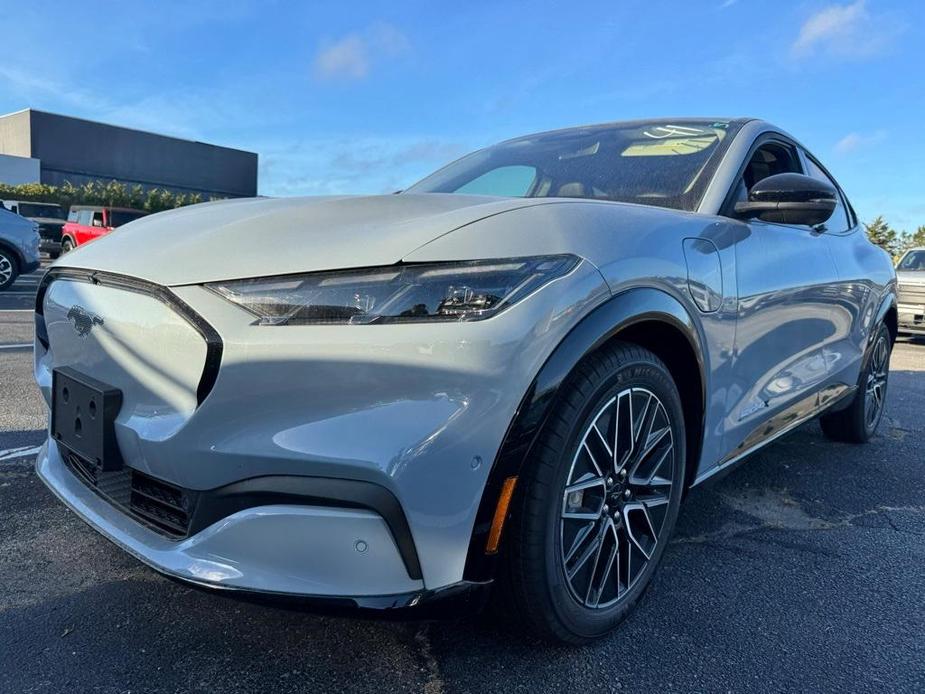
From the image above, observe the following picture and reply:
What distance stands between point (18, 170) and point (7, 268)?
45144 millimetres

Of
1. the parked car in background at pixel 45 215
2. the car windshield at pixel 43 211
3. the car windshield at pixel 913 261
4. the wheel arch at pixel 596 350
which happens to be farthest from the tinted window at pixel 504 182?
the car windshield at pixel 43 211

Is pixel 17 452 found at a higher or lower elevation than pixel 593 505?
lower

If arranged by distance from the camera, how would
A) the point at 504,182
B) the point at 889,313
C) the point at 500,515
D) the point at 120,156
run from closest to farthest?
the point at 500,515 < the point at 504,182 < the point at 889,313 < the point at 120,156

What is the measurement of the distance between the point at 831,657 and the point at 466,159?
2495 millimetres

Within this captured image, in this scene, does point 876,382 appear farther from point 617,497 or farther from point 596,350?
point 596,350

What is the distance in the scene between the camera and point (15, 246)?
9547mm

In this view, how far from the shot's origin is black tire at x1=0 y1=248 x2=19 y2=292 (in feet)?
31.4

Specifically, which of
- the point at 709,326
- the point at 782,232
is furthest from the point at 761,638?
the point at 782,232

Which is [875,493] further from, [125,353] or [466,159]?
[125,353]

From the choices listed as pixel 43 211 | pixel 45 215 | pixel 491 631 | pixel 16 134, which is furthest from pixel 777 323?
pixel 16 134

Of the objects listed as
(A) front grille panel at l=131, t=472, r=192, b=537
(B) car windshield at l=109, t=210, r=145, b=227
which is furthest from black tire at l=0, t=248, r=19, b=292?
(A) front grille panel at l=131, t=472, r=192, b=537

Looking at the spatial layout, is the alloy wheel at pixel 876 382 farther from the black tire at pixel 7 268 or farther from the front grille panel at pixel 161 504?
the black tire at pixel 7 268

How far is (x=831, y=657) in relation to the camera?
1.78 m

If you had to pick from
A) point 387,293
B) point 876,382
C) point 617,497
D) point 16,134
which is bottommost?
point 876,382
